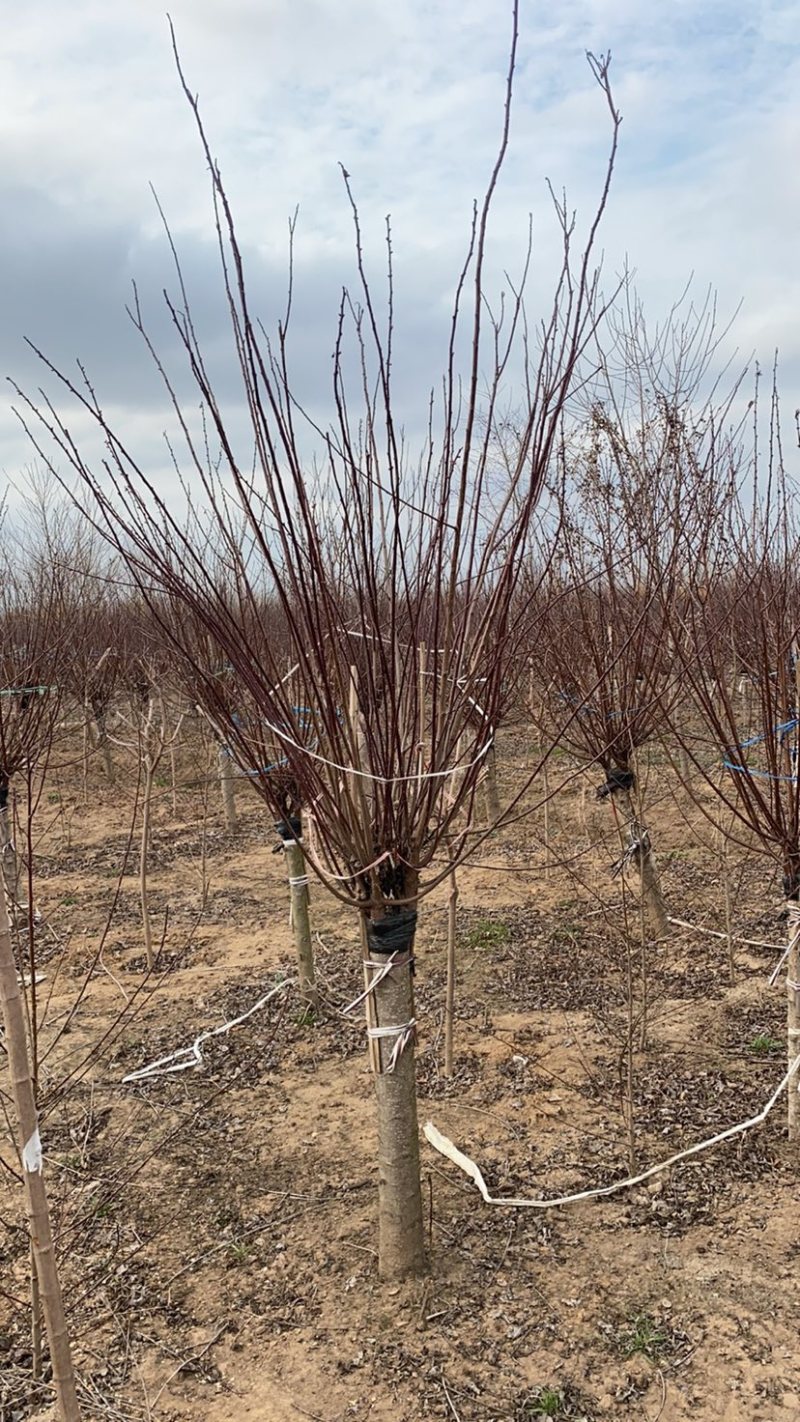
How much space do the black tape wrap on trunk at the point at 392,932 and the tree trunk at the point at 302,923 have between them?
1.98 metres

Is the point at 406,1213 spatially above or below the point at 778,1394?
above

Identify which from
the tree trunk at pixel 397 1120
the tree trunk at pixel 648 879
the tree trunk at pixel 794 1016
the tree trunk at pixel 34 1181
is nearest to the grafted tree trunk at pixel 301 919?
the tree trunk at pixel 648 879

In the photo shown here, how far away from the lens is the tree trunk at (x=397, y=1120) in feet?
7.80

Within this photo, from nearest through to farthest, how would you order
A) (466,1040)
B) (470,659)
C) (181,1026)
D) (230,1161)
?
1. (470,659)
2. (230,1161)
3. (466,1040)
4. (181,1026)

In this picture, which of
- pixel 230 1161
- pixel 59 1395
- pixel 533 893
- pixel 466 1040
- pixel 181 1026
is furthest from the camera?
pixel 533 893

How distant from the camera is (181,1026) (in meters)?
4.50

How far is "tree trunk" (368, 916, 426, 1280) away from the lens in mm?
2377

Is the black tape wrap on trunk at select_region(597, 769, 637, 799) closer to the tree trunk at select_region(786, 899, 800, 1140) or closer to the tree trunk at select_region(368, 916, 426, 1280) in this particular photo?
the tree trunk at select_region(786, 899, 800, 1140)

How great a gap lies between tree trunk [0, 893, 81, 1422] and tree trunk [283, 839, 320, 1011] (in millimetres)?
2735

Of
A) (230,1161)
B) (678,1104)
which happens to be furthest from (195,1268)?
(678,1104)

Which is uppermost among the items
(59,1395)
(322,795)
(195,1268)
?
(322,795)

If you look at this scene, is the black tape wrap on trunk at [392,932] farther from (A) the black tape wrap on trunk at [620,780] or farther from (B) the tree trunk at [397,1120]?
(A) the black tape wrap on trunk at [620,780]

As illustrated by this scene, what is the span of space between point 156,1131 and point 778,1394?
231cm

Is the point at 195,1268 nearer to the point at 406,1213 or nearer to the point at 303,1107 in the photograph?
the point at 406,1213
